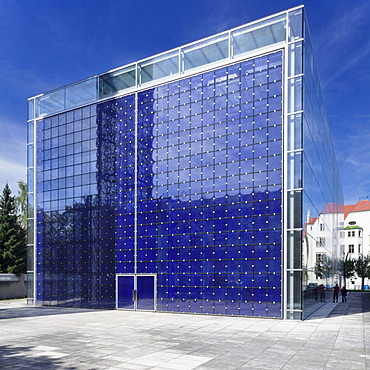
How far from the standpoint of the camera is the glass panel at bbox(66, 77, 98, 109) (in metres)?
33.6

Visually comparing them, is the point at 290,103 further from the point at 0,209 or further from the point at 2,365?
the point at 0,209

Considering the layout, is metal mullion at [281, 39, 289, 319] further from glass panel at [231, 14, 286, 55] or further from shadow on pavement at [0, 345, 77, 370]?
shadow on pavement at [0, 345, 77, 370]

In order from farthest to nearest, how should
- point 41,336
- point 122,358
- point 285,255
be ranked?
point 285,255, point 41,336, point 122,358

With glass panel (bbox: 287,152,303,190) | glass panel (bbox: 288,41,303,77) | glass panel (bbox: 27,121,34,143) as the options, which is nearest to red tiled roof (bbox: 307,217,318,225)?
glass panel (bbox: 287,152,303,190)

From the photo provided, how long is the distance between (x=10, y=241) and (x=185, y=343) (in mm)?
39331

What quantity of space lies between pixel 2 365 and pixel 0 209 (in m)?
43.2

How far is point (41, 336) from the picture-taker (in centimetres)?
1789

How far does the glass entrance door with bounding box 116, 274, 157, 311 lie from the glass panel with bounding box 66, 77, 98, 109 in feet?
48.7

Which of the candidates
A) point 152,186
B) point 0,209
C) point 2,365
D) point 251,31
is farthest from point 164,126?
point 0,209

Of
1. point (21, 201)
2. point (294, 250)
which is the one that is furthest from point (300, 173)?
point (21, 201)

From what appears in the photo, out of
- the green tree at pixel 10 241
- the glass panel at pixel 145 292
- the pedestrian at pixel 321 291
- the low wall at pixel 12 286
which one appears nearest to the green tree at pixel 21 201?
the green tree at pixel 10 241

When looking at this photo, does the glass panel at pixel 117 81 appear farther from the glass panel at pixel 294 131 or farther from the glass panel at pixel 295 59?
the glass panel at pixel 294 131

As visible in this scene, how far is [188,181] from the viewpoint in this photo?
2762 centimetres

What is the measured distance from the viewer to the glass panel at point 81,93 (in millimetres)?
33562
